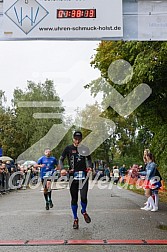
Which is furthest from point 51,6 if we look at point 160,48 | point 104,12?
point 160,48

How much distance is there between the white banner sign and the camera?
28.8 ft

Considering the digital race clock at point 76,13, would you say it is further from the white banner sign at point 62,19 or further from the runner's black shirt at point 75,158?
the runner's black shirt at point 75,158

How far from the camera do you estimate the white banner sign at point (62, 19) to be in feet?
28.8

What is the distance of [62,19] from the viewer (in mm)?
8805

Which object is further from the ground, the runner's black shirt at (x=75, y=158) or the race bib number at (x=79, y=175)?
the runner's black shirt at (x=75, y=158)

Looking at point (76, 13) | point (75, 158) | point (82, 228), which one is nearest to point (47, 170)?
point (75, 158)

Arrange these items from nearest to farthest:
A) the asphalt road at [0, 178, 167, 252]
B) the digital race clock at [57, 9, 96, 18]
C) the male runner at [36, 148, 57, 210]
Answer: the asphalt road at [0, 178, 167, 252]
the digital race clock at [57, 9, 96, 18]
the male runner at [36, 148, 57, 210]

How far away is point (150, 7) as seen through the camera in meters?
9.16

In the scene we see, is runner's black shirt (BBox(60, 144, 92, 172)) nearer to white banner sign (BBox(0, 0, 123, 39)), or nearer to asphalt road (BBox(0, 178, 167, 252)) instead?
asphalt road (BBox(0, 178, 167, 252))

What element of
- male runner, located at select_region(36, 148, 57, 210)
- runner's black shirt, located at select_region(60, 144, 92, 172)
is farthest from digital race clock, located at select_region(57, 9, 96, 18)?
male runner, located at select_region(36, 148, 57, 210)

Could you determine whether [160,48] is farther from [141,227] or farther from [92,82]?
[92,82]

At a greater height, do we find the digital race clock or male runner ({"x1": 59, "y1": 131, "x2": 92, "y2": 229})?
the digital race clock

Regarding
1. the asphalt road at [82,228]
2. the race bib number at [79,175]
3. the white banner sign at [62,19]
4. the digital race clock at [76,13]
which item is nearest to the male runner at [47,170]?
the asphalt road at [82,228]

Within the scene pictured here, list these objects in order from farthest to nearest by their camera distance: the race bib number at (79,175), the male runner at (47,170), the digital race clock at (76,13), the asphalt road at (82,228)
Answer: the male runner at (47,170)
the race bib number at (79,175)
the digital race clock at (76,13)
the asphalt road at (82,228)
